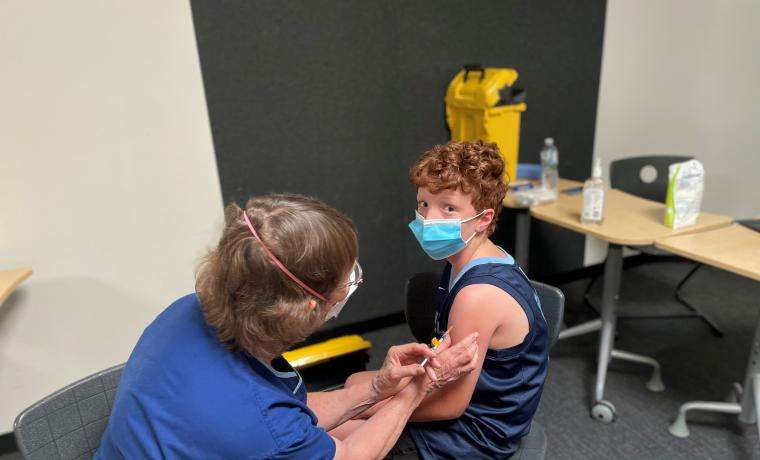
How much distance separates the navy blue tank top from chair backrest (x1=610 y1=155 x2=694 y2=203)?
6.44ft

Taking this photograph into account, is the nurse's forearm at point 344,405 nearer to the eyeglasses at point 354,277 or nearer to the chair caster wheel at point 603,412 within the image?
the eyeglasses at point 354,277

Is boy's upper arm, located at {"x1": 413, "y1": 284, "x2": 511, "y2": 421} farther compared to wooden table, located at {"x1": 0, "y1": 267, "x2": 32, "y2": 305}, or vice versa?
wooden table, located at {"x1": 0, "y1": 267, "x2": 32, "y2": 305}

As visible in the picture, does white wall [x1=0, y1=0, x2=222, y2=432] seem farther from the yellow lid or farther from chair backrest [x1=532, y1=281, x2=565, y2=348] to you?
chair backrest [x1=532, y1=281, x2=565, y2=348]

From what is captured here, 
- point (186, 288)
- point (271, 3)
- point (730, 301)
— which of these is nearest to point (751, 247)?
point (730, 301)

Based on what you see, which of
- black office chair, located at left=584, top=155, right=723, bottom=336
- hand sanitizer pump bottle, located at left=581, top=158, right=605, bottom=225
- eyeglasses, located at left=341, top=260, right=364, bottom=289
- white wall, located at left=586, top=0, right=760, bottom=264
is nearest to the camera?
eyeglasses, located at left=341, top=260, right=364, bottom=289

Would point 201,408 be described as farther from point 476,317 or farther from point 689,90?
point 689,90

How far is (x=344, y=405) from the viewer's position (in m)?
1.20

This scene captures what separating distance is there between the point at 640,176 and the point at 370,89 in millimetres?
1612

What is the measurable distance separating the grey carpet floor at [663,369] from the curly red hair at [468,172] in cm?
127

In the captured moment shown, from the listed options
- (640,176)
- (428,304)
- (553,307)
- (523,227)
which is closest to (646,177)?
(640,176)

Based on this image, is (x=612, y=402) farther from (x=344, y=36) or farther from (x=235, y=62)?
(x=235, y=62)

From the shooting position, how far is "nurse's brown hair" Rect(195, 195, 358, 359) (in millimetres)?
796

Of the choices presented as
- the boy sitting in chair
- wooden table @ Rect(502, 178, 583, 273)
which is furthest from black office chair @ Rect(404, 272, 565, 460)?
wooden table @ Rect(502, 178, 583, 273)

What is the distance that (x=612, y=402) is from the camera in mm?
2227
